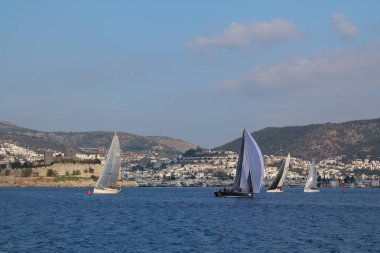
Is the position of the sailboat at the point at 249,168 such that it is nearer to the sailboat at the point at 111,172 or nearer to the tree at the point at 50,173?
the sailboat at the point at 111,172

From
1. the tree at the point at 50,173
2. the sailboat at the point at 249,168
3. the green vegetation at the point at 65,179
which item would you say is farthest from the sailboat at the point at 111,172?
A: the tree at the point at 50,173

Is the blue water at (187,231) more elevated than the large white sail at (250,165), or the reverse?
the large white sail at (250,165)

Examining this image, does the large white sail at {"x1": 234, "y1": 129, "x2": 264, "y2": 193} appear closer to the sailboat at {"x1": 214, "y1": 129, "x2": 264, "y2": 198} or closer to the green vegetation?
the sailboat at {"x1": 214, "y1": 129, "x2": 264, "y2": 198}

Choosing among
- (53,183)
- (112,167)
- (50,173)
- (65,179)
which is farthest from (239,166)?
(50,173)

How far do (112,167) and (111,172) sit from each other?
1.58 metres

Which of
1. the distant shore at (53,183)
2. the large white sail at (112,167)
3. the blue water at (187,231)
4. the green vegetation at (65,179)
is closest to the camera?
the blue water at (187,231)

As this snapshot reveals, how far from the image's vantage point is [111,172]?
111m

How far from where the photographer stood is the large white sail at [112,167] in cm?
10869

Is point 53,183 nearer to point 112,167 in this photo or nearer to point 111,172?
point 111,172

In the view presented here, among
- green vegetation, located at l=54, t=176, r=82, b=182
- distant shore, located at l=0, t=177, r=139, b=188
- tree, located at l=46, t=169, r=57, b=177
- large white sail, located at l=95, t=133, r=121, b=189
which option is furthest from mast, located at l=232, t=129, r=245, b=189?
tree, located at l=46, t=169, r=57, b=177

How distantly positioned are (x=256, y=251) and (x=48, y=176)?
155 metres

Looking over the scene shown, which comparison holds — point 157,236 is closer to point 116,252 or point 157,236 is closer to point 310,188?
point 116,252

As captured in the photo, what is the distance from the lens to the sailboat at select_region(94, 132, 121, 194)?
357 ft

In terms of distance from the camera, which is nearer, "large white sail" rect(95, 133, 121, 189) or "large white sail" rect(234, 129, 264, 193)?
"large white sail" rect(234, 129, 264, 193)
